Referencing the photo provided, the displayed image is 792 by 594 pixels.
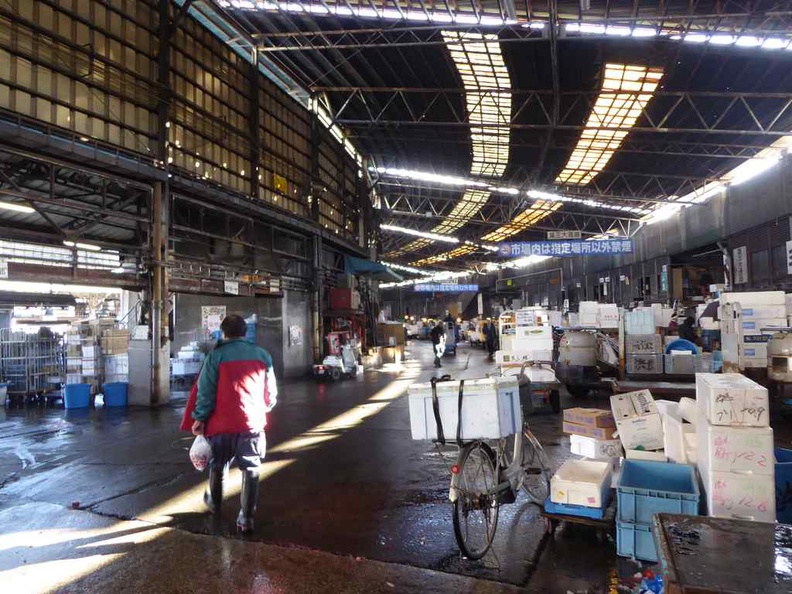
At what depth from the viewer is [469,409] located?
398cm

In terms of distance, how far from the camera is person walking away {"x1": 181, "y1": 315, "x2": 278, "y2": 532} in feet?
14.0

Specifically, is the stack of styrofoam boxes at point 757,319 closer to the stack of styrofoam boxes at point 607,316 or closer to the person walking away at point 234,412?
the stack of styrofoam boxes at point 607,316

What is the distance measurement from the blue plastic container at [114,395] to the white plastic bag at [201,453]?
29.3 ft

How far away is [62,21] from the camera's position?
1003 centimetres

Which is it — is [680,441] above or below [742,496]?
above

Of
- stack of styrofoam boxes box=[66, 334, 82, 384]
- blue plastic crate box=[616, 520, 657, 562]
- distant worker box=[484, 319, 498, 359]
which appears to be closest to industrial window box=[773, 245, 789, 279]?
distant worker box=[484, 319, 498, 359]

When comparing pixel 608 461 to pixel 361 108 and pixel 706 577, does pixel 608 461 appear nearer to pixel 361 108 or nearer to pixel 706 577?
pixel 706 577

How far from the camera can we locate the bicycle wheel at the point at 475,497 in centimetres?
377

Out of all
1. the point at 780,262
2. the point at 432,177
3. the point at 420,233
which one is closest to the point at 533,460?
the point at 780,262

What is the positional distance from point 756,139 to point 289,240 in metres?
15.9

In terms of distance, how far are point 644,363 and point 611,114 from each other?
8.01 meters

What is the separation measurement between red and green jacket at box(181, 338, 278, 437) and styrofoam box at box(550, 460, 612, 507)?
2.60 metres

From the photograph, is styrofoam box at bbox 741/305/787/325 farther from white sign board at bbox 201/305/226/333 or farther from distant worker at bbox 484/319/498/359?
distant worker at bbox 484/319/498/359

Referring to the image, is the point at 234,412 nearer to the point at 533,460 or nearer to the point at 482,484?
the point at 482,484
